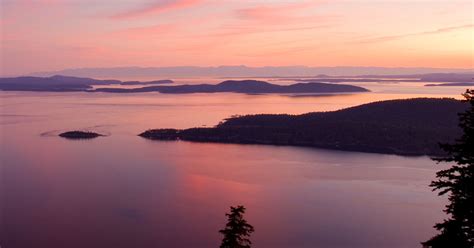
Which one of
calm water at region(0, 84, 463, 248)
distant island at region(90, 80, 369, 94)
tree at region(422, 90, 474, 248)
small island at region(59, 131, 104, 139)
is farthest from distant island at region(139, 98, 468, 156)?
distant island at region(90, 80, 369, 94)

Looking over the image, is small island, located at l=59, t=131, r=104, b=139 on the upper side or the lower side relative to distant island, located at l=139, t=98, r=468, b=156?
lower

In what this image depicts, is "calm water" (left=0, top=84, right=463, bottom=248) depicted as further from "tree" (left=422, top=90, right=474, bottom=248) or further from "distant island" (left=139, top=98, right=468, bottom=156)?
"tree" (left=422, top=90, right=474, bottom=248)

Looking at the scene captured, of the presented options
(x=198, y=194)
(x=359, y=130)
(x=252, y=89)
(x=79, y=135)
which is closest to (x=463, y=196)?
(x=198, y=194)

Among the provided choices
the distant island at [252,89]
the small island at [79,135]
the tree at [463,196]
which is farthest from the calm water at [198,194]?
the distant island at [252,89]

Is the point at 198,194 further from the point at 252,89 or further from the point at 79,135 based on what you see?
the point at 252,89

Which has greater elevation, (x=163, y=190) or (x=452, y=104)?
(x=452, y=104)

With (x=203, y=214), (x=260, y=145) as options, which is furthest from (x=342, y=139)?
(x=203, y=214)

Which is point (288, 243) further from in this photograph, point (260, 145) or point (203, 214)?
point (260, 145)
